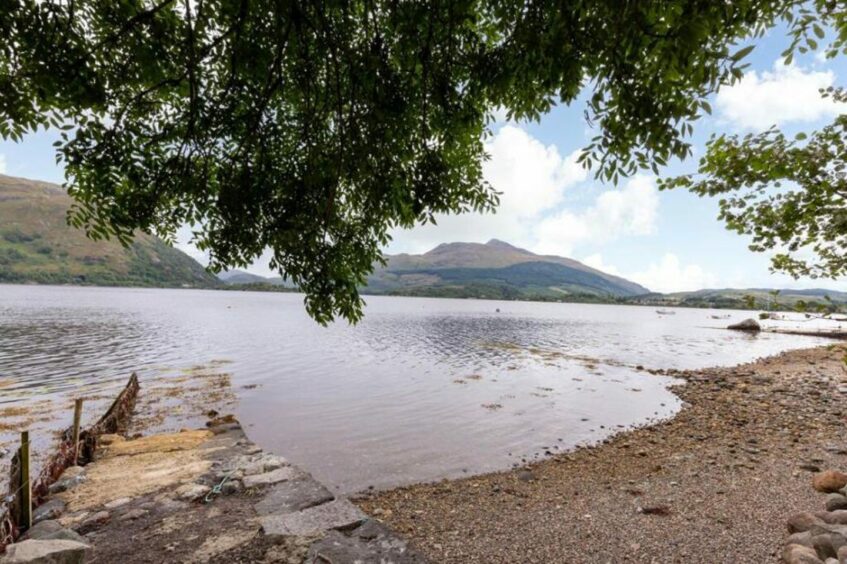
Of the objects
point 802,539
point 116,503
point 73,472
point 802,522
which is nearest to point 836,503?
point 802,522

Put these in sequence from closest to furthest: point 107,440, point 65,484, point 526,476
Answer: point 65,484 → point 526,476 → point 107,440

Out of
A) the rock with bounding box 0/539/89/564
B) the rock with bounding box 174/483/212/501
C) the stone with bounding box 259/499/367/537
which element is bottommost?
the rock with bounding box 174/483/212/501

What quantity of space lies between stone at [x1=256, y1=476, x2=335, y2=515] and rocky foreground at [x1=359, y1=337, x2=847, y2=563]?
2505 millimetres

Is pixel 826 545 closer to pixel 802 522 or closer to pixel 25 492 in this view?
pixel 802 522

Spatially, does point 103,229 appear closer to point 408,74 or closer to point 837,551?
point 408,74

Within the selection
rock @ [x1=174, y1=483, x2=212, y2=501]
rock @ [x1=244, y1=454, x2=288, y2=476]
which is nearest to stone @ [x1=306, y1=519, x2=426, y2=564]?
rock @ [x1=174, y1=483, x2=212, y2=501]

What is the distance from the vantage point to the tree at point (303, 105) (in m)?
4.37

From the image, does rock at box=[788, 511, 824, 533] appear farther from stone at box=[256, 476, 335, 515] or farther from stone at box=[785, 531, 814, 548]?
stone at box=[256, 476, 335, 515]

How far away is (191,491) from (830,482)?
620 inches

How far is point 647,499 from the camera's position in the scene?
11.2 meters

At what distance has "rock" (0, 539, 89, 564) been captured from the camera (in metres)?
5.34

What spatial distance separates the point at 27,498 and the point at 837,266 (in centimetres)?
1608

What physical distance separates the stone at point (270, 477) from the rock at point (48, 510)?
3.60m

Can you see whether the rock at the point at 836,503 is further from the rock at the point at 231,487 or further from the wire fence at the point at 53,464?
the wire fence at the point at 53,464
